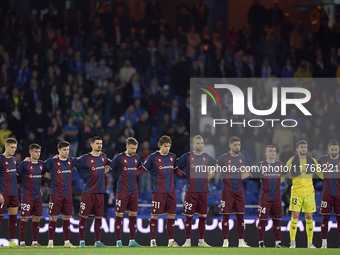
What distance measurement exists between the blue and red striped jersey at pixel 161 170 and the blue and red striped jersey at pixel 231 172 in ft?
3.07

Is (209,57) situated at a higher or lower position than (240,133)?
higher

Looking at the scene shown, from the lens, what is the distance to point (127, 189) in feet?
38.2

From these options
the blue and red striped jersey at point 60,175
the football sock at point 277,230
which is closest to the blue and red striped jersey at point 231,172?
the football sock at point 277,230

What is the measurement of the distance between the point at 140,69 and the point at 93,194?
7.68 meters

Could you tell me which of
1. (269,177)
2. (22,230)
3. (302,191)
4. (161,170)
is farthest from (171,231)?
(22,230)

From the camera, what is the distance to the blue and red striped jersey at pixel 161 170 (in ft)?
38.3

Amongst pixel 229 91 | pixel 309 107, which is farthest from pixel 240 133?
pixel 309 107

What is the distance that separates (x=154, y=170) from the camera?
38.7 feet

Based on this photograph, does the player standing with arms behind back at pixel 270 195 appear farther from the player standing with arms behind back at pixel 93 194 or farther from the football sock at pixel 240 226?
the player standing with arms behind back at pixel 93 194

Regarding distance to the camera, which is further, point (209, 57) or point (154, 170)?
point (209, 57)

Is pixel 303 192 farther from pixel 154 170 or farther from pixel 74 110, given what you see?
pixel 74 110

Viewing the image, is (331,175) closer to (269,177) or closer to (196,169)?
(269,177)

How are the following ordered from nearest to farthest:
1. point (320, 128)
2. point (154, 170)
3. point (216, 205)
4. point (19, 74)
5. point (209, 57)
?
point (154, 170)
point (216, 205)
point (320, 128)
point (19, 74)
point (209, 57)

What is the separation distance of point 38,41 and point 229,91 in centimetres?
601
